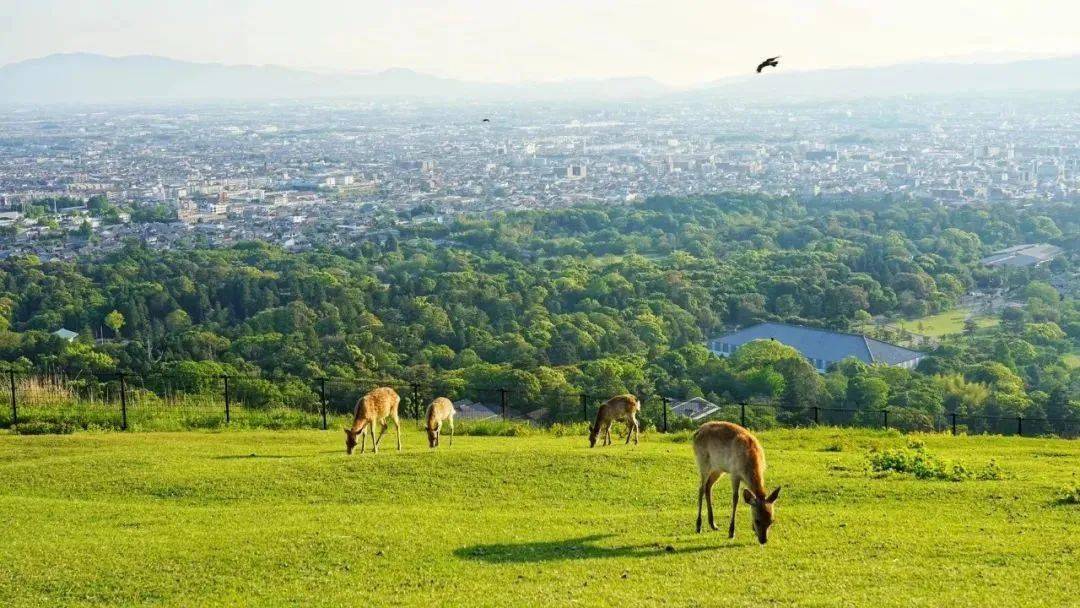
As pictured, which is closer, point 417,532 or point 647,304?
point 417,532

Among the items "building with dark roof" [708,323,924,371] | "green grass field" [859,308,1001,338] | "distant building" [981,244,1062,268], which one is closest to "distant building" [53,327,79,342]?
"building with dark roof" [708,323,924,371]

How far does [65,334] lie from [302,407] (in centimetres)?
2766

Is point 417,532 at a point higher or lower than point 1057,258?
higher

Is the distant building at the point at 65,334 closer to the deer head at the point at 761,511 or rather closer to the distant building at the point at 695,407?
the distant building at the point at 695,407

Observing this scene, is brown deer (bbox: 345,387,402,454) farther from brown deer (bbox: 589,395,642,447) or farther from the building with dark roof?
the building with dark roof

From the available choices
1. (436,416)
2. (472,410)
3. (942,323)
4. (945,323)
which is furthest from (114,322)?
(945,323)

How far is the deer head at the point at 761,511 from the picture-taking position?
38.6 ft

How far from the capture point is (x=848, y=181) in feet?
406

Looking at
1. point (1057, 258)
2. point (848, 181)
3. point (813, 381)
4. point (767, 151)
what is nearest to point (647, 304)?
point (813, 381)

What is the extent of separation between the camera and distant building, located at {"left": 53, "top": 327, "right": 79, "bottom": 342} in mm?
50275

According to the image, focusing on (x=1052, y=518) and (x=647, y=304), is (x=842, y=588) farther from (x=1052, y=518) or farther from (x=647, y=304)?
(x=647, y=304)

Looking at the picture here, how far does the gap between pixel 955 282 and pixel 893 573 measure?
61.4 m

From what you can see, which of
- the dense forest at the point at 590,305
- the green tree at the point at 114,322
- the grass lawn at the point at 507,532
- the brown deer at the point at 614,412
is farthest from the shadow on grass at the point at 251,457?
the green tree at the point at 114,322

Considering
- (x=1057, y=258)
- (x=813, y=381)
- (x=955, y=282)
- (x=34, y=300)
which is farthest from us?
(x=1057, y=258)
